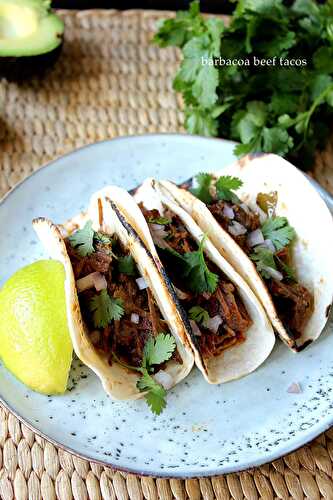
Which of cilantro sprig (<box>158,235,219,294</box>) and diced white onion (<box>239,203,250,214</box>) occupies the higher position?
diced white onion (<box>239,203,250,214</box>)

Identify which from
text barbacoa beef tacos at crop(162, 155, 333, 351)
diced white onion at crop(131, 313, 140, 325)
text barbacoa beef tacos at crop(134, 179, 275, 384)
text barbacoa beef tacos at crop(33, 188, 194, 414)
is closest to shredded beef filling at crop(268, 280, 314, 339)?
text barbacoa beef tacos at crop(162, 155, 333, 351)

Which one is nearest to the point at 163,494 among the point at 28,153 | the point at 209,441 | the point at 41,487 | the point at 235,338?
the point at 209,441

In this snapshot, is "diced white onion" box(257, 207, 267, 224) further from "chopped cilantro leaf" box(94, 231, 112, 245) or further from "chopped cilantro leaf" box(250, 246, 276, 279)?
"chopped cilantro leaf" box(94, 231, 112, 245)

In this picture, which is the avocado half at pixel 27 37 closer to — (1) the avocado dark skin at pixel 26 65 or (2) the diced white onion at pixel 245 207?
(1) the avocado dark skin at pixel 26 65

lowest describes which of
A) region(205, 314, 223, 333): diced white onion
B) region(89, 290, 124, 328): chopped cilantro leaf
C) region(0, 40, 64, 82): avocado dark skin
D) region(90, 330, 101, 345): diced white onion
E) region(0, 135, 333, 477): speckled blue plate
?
region(0, 135, 333, 477): speckled blue plate

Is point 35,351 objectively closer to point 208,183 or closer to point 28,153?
point 208,183

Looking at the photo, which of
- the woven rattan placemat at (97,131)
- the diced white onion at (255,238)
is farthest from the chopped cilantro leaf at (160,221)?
the woven rattan placemat at (97,131)

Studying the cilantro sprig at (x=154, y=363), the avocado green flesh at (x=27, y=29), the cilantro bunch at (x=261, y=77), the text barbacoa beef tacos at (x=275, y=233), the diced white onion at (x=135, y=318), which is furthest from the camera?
the avocado green flesh at (x=27, y=29)
